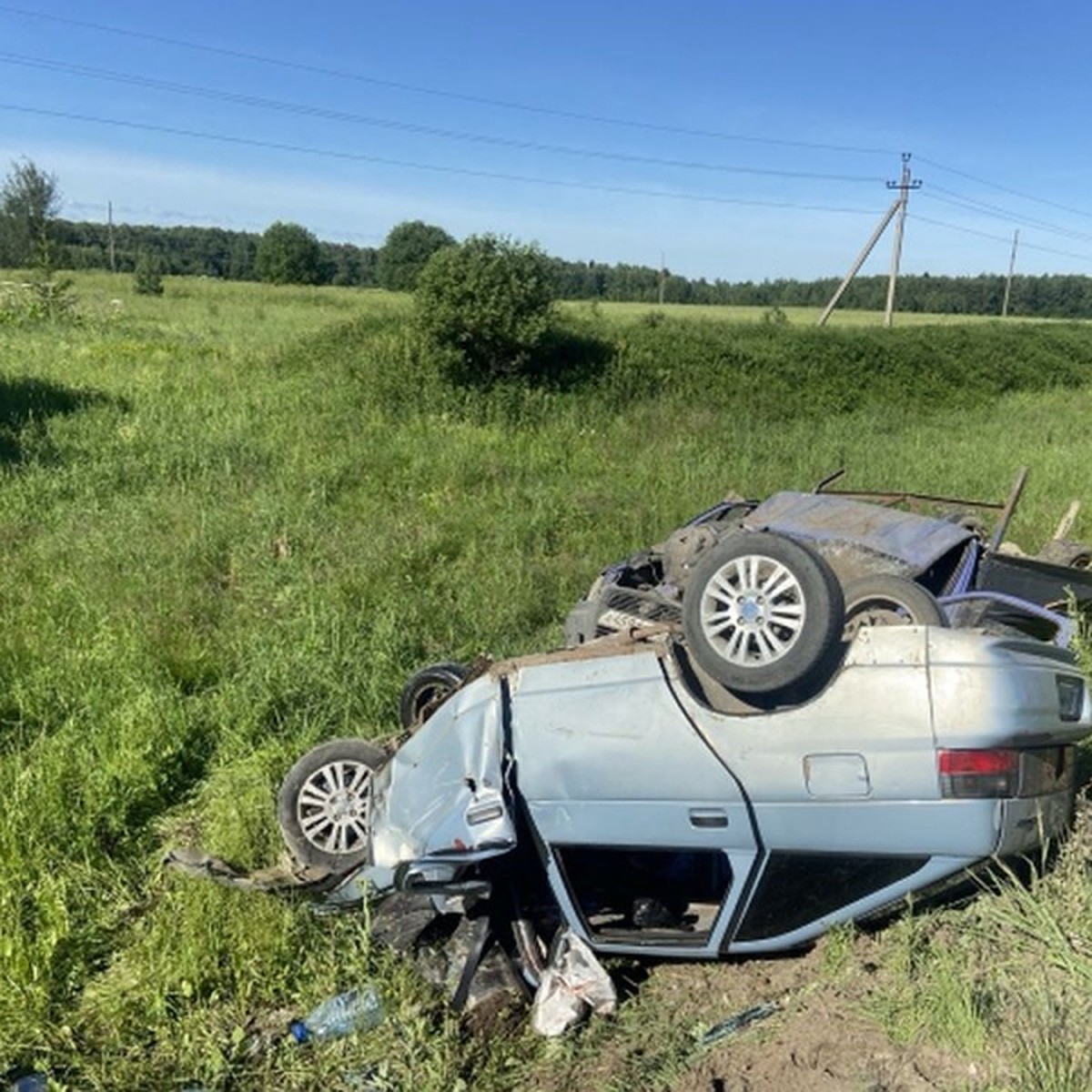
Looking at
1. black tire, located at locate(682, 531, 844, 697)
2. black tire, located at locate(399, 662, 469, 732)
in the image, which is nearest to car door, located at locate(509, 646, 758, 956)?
black tire, located at locate(682, 531, 844, 697)

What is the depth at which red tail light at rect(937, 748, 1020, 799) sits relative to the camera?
2.37 metres

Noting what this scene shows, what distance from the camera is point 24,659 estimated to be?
5.17 m

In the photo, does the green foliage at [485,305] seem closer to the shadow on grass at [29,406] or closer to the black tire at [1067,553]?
the shadow on grass at [29,406]

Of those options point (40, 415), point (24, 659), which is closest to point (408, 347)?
point (40, 415)

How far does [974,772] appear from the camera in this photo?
238 cm

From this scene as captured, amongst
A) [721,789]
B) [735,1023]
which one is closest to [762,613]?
[721,789]

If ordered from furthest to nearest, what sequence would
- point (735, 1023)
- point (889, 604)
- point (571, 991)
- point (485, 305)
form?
point (485, 305)
point (889, 604)
point (571, 991)
point (735, 1023)

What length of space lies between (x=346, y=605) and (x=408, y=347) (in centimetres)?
770

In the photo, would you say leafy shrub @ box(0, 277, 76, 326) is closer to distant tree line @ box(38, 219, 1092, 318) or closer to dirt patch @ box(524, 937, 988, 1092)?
dirt patch @ box(524, 937, 988, 1092)

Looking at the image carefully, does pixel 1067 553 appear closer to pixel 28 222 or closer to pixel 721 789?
pixel 721 789

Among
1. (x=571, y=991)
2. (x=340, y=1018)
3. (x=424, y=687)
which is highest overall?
(x=424, y=687)

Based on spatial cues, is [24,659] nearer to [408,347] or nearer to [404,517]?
[404,517]

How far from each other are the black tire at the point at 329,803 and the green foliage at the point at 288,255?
60.2 metres

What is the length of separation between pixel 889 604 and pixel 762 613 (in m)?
0.76
